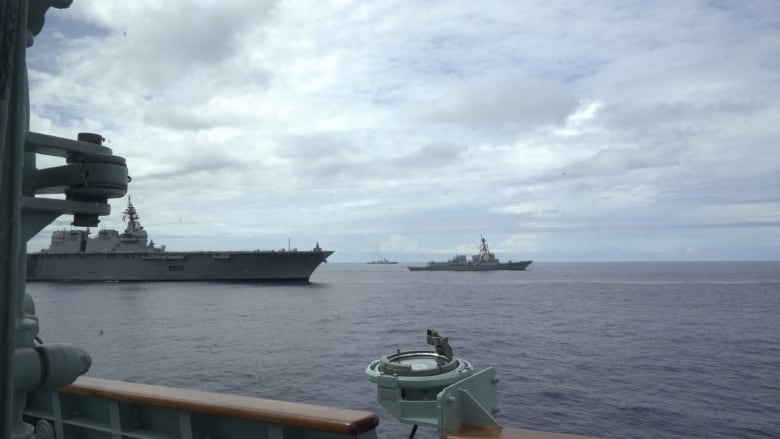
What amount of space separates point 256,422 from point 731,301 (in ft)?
216

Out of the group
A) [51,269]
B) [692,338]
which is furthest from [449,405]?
[51,269]

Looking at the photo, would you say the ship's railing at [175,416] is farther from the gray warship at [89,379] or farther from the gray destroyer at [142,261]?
the gray destroyer at [142,261]

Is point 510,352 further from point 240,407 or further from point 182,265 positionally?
point 182,265

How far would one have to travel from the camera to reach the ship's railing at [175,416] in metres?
3.12

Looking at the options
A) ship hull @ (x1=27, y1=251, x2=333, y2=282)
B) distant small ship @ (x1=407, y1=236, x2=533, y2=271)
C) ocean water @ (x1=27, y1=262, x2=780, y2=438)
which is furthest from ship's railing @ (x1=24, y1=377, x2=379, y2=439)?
distant small ship @ (x1=407, y1=236, x2=533, y2=271)

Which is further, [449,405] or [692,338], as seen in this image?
[692,338]

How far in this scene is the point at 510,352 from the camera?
85.3ft

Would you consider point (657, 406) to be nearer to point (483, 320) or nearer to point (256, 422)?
point (256, 422)

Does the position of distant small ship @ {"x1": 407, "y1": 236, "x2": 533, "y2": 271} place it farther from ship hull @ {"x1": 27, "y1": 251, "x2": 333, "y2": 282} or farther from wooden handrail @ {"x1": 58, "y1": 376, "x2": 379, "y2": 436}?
wooden handrail @ {"x1": 58, "y1": 376, "x2": 379, "y2": 436}

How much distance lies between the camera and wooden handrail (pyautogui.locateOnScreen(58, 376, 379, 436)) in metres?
3.04

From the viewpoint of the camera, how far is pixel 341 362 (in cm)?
2362

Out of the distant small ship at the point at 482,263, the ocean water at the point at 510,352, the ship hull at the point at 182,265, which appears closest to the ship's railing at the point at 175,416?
the ocean water at the point at 510,352

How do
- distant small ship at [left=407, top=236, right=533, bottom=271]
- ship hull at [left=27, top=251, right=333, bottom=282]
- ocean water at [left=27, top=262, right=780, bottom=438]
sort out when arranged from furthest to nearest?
distant small ship at [left=407, top=236, right=533, bottom=271]
ship hull at [left=27, top=251, right=333, bottom=282]
ocean water at [left=27, top=262, right=780, bottom=438]

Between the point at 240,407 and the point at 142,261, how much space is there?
8114 cm
